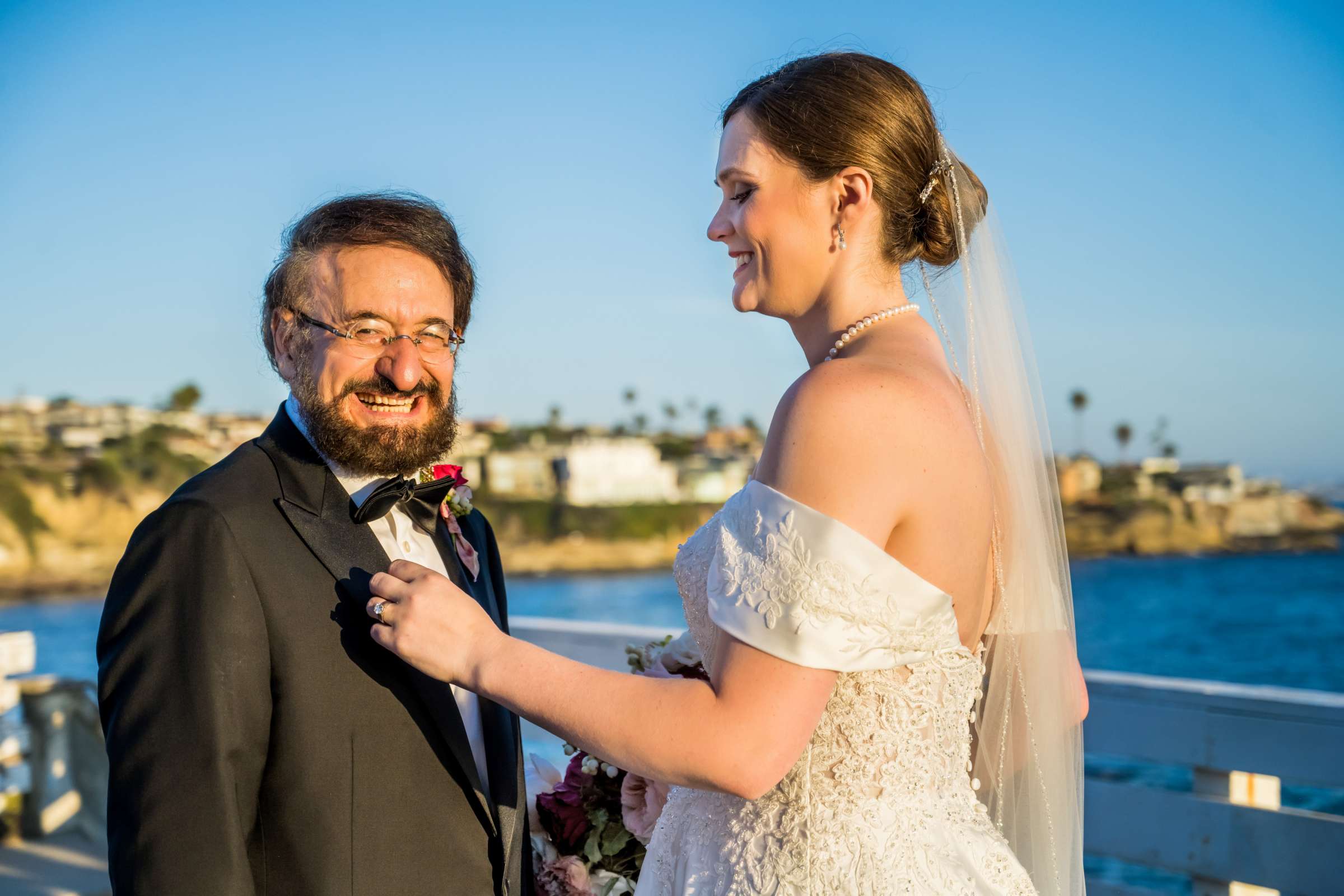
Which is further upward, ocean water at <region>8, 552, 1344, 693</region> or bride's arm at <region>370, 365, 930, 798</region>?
bride's arm at <region>370, 365, 930, 798</region>

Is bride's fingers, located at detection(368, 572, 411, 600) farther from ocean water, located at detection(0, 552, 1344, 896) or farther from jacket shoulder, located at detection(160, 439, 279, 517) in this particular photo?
ocean water, located at detection(0, 552, 1344, 896)

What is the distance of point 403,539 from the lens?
227cm

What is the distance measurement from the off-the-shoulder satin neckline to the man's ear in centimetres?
106

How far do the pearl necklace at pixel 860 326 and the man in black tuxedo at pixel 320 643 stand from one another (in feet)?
2.76

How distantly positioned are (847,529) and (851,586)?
9 centimetres

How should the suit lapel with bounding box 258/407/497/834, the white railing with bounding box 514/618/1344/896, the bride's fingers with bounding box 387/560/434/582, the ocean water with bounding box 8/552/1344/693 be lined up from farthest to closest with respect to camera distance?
1. the ocean water with bounding box 8/552/1344/693
2. the white railing with bounding box 514/618/1344/896
3. the suit lapel with bounding box 258/407/497/834
4. the bride's fingers with bounding box 387/560/434/582

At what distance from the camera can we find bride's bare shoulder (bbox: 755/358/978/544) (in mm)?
1593

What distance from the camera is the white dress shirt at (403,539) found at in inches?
83.8

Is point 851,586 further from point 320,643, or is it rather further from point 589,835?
point 589,835

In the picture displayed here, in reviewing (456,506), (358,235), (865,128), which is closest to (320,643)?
(456,506)

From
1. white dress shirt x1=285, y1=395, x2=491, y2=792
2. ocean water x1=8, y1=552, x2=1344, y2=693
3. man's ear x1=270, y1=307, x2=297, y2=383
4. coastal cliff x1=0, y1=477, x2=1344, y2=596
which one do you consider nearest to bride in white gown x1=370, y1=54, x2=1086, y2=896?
white dress shirt x1=285, y1=395, x2=491, y2=792

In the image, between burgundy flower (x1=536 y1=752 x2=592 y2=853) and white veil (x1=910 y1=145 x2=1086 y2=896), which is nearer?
white veil (x1=910 y1=145 x2=1086 y2=896)

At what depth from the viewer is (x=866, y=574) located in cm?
162

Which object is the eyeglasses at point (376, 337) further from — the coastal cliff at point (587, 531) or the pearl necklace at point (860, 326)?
the coastal cliff at point (587, 531)
